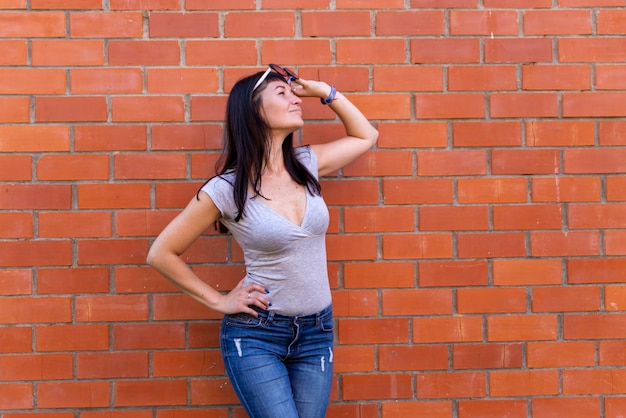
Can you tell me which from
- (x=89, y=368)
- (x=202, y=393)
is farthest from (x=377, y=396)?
(x=89, y=368)

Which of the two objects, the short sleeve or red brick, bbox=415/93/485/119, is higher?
red brick, bbox=415/93/485/119

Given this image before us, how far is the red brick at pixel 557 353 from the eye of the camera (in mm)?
2926

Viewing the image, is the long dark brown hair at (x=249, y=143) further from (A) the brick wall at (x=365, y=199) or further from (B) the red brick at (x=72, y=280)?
(B) the red brick at (x=72, y=280)

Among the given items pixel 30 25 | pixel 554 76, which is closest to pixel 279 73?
pixel 30 25

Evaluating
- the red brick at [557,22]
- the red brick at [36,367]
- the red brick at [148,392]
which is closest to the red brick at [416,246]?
the red brick at [557,22]

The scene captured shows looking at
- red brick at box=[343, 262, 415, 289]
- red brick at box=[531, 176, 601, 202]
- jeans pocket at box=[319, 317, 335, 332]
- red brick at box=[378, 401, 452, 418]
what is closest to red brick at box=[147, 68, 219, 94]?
red brick at box=[343, 262, 415, 289]

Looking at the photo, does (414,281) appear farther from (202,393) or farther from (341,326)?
(202,393)

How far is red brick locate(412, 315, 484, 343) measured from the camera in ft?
9.52

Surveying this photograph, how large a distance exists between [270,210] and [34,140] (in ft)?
3.58

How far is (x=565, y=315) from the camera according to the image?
9.59 feet

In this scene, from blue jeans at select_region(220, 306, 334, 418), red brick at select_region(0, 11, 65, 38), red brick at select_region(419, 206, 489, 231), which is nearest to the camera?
blue jeans at select_region(220, 306, 334, 418)

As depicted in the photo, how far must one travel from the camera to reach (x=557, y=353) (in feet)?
9.61

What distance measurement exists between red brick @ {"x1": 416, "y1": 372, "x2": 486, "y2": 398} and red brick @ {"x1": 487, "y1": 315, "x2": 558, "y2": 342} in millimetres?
187

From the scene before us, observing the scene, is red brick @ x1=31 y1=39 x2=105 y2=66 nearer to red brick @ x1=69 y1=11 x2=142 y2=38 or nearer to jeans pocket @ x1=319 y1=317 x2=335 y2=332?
red brick @ x1=69 y1=11 x2=142 y2=38
